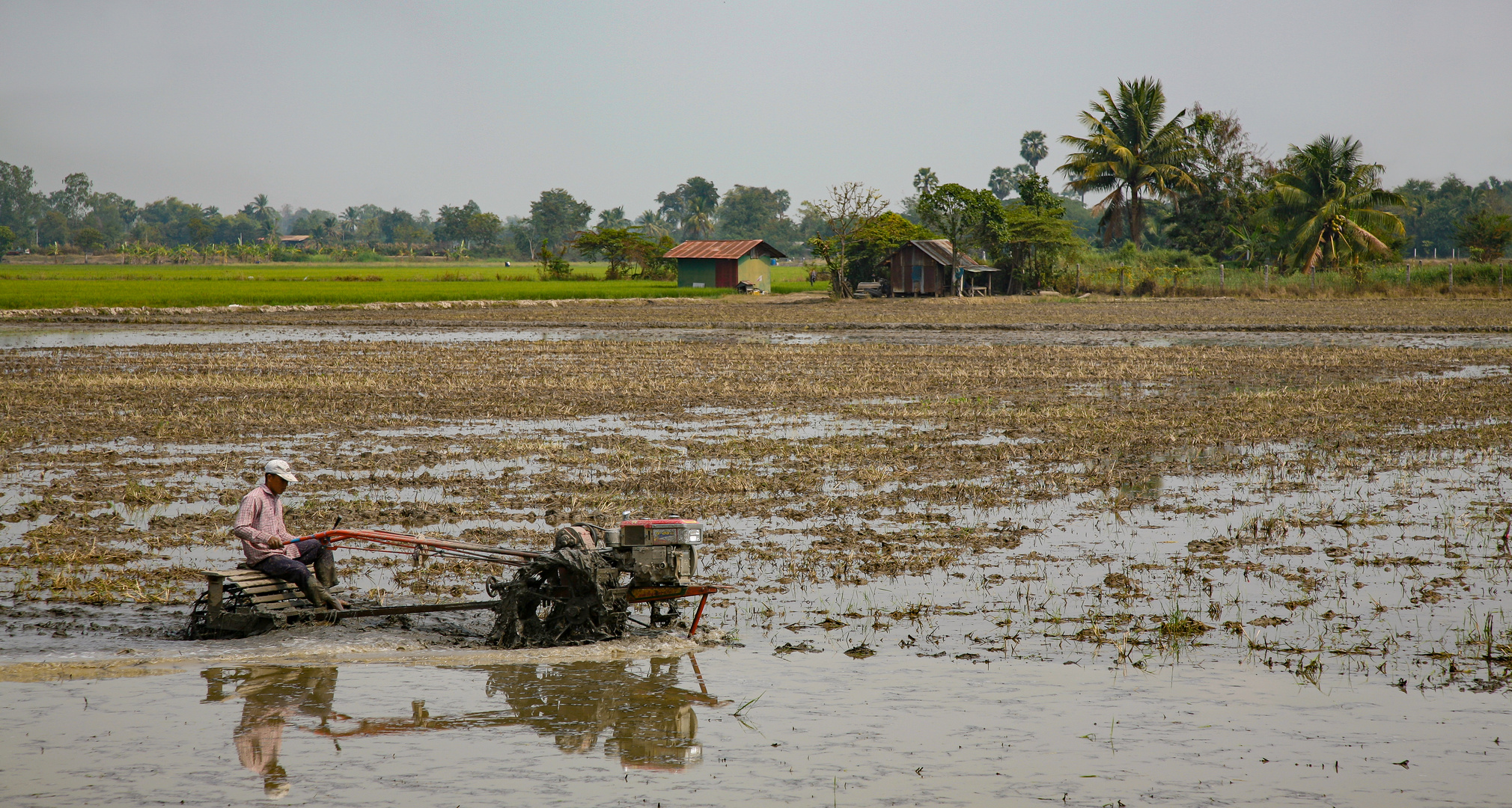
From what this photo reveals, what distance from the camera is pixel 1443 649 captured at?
22.9 feet

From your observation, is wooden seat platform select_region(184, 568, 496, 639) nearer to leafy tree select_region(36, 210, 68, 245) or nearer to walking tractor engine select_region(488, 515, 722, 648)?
walking tractor engine select_region(488, 515, 722, 648)

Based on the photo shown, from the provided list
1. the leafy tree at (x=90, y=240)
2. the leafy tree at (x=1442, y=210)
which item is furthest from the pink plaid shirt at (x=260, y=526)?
the leafy tree at (x=90, y=240)

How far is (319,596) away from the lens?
24.7 ft

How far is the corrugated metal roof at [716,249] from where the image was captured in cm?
7100

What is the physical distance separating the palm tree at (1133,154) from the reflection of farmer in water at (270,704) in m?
70.7

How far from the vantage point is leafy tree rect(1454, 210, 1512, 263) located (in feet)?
209

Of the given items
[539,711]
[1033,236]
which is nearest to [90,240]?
[1033,236]

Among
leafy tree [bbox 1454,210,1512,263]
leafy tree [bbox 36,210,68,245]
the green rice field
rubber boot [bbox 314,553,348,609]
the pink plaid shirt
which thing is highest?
leafy tree [bbox 36,210,68,245]

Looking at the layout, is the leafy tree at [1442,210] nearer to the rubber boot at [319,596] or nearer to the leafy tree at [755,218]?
the leafy tree at [755,218]

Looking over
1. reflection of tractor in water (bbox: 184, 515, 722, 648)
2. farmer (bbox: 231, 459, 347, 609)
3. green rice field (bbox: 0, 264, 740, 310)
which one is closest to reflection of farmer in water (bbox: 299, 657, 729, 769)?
reflection of tractor in water (bbox: 184, 515, 722, 648)

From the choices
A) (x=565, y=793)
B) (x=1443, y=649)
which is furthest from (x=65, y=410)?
(x=1443, y=649)

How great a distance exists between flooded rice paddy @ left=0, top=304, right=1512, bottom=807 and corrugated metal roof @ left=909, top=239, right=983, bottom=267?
147ft

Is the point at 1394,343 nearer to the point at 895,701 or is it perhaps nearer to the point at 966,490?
the point at 966,490

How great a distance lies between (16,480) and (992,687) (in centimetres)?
1046
